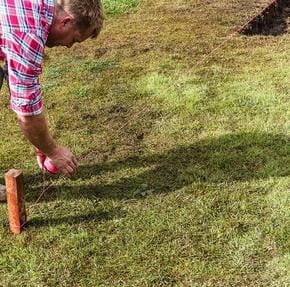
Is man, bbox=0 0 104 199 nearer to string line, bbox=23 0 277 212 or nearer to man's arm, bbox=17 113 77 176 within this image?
man's arm, bbox=17 113 77 176

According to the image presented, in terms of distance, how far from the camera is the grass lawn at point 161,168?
147 inches

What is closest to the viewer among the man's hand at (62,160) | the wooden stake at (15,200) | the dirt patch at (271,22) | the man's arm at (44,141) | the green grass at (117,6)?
the man's arm at (44,141)

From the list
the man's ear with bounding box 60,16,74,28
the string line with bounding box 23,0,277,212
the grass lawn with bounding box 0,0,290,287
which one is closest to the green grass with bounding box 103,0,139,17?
the grass lawn with bounding box 0,0,290,287

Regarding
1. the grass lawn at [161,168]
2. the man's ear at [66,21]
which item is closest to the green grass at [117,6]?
the grass lawn at [161,168]

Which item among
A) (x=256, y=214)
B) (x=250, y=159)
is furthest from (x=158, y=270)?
(x=250, y=159)

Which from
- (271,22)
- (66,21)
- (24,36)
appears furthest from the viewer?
(271,22)

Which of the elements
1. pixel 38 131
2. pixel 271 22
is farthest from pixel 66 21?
pixel 271 22

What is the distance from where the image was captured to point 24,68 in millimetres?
3004

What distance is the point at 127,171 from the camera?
476 cm

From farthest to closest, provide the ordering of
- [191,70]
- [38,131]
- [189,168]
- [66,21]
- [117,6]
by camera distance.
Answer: [117,6] < [191,70] < [189,168] < [38,131] < [66,21]

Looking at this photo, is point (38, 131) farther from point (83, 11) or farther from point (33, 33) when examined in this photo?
point (83, 11)

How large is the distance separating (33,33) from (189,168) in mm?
2214

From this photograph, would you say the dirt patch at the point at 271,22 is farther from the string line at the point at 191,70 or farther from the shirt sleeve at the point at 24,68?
the shirt sleeve at the point at 24,68

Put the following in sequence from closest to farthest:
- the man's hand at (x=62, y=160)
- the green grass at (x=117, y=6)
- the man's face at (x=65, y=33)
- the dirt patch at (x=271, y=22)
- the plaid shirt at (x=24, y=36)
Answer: the plaid shirt at (x=24, y=36) → the man's face at (x=65, y=33) → the man's hand at (x=62, y=160) → the dirt patch at (x=271, y=22) → the green grass at (x=117, y=6)
